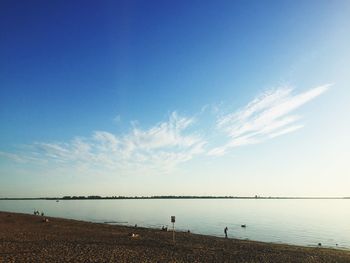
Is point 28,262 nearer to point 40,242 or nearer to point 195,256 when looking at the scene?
point 40,242

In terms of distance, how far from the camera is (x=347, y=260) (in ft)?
98.1

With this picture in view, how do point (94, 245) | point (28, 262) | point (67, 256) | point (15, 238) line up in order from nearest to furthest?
1. point (28, 262)
2. point (67, 256)
3. point (94, 245)
4. point (15, 238)

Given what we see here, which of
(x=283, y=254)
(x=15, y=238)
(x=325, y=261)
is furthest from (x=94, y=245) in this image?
(x=325, y=261)

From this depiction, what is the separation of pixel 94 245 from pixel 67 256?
22.5 ft

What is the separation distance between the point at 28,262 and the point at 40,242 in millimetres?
10751

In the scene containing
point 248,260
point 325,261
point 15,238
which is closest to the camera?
point 248,260

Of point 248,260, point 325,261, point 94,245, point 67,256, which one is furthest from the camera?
point 94,245

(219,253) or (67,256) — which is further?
(219,253)

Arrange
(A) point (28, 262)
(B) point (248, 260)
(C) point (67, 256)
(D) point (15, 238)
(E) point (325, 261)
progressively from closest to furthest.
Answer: (A) point (28, 262), (C) point (67, 256), (B) point (248, 260), (E) point (325, 261), (D) point (15, 238)

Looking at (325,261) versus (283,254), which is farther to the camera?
(283,254)

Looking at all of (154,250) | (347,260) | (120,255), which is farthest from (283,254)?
(120,255)

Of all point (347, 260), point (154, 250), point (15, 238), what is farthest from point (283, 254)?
point (15, 238)

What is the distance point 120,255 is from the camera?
2552 cm

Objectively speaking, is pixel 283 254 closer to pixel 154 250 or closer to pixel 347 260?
pixel 347 260
